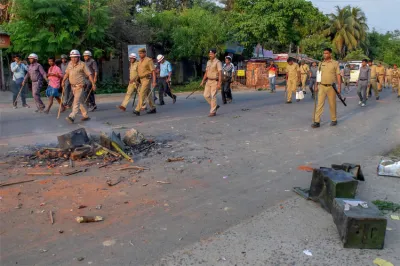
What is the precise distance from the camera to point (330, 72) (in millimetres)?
10430

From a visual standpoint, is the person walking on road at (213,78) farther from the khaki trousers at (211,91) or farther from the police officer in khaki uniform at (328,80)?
the police officer in khaki uniform at (328,80)

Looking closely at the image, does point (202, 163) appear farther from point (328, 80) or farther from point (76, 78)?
point (76, 78)

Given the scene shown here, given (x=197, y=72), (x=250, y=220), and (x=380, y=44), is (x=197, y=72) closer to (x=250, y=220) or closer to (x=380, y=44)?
(x=250, y=220)

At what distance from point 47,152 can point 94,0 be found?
1521 centimetres

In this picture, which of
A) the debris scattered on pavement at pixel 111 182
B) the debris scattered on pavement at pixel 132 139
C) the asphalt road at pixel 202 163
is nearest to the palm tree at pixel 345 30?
the asphalt road at pixel 202 163

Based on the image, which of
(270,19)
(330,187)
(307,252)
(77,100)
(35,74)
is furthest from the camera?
(270,19)

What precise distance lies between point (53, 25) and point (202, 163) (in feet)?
48.6

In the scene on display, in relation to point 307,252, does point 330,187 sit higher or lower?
higher

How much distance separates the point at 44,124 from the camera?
1070cm

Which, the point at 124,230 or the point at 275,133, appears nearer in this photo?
the point at 124,230

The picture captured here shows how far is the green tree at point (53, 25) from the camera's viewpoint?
60.3ft

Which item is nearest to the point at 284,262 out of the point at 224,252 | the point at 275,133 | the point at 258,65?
the point at 224,252

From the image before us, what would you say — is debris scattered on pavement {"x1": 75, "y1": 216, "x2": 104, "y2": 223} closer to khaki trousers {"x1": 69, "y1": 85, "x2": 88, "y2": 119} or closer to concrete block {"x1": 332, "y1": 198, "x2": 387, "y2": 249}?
concrete block {"x1": 332, "y1": 198, "x2": 387, "y2": 249}

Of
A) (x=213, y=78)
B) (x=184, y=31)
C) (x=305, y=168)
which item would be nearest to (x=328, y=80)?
(x=213, y=78)
